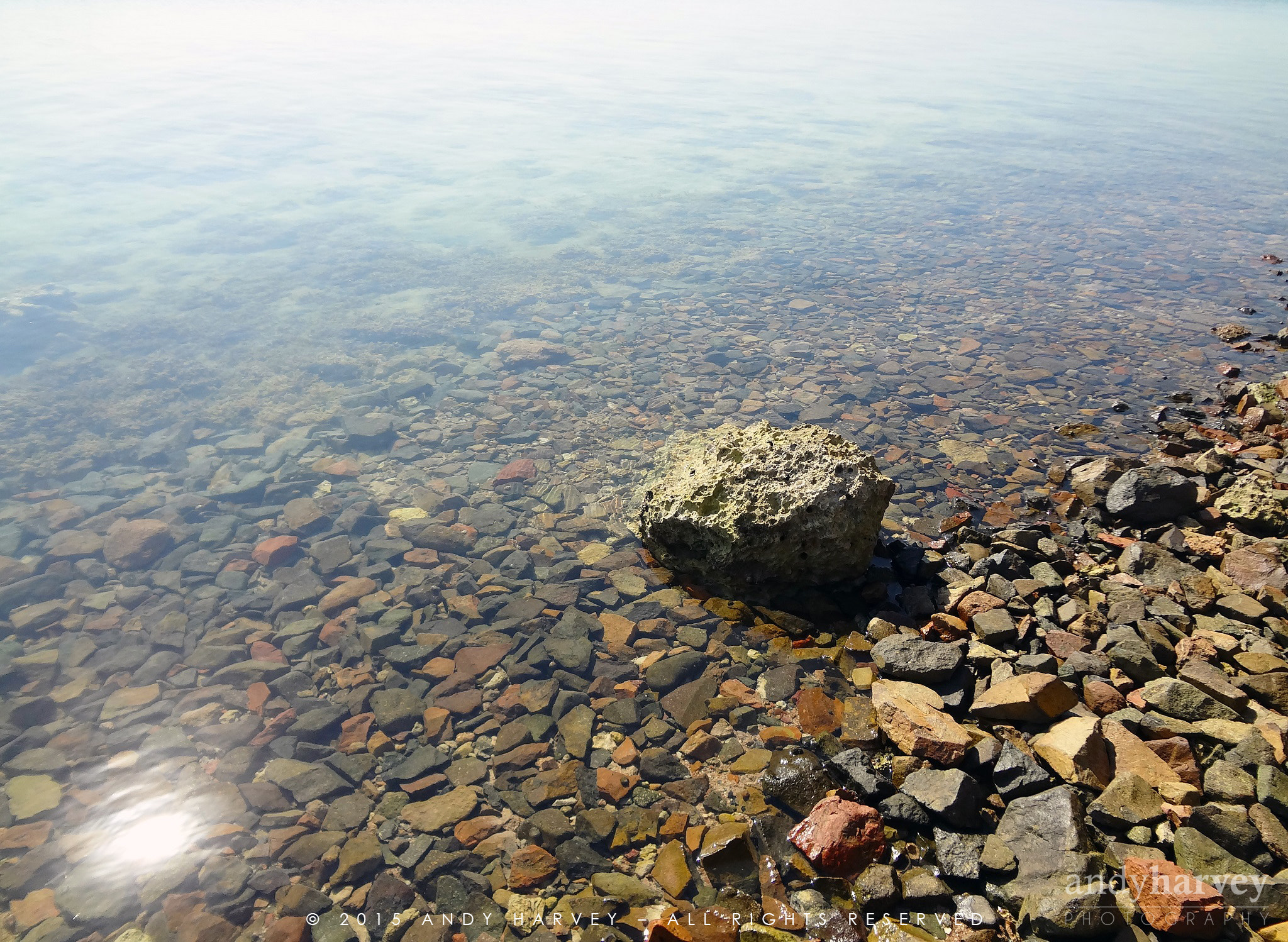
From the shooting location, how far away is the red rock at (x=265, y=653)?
640cm

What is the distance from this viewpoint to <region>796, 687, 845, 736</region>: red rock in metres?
5.25

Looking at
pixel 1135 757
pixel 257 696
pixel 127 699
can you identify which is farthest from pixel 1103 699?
pixel 127 699

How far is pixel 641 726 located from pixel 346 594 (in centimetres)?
340

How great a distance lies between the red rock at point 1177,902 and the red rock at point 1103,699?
1241 mm

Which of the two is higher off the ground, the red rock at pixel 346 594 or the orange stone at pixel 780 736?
the orange stone at pixel 780 736

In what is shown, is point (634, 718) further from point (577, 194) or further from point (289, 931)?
point (577, 194)

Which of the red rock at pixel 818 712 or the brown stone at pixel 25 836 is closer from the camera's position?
the brown stone at pixel 25 836

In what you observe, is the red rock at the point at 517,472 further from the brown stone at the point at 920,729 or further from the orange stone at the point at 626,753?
the brown stone at the point at 920,729

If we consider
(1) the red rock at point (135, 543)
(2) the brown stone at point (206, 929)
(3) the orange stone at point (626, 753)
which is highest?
(3) the orange stone at point (626, 753)

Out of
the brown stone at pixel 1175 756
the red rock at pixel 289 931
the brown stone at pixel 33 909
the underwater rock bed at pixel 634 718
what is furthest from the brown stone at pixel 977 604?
the brown stone at pixel 33 909

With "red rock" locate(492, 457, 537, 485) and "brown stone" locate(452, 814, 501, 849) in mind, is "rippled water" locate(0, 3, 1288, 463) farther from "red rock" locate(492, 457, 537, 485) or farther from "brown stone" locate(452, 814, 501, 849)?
"brown stone" locate(452, 814, 501, 849)

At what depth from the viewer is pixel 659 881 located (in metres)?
4.32

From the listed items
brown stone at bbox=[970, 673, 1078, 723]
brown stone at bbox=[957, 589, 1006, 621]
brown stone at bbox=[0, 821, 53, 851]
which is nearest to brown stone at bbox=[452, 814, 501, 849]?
brown stone at bbox=[0, 821, 53, 851]

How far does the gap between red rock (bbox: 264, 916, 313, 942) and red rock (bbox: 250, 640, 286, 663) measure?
248cm
